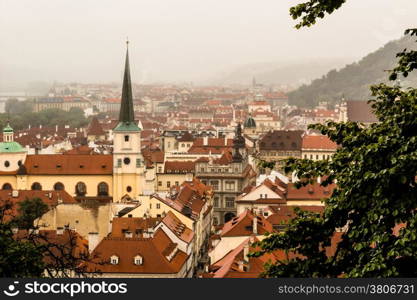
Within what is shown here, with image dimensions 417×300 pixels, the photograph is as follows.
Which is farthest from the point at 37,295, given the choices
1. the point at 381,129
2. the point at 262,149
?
the point at 262,149

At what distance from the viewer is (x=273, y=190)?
57500mm

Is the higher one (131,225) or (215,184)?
(131,225)

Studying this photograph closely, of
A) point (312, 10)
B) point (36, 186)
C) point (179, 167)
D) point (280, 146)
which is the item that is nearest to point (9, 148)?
point (36, 186)

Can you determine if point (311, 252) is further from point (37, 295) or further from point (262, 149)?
point (262, 149)

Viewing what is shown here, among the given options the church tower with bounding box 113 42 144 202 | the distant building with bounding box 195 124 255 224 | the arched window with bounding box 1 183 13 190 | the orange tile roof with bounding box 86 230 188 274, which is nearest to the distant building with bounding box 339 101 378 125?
the distant building with bounding box 195 124 255 224

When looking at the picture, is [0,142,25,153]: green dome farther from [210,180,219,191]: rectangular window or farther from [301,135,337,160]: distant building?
[301,135,337,160]: distant building

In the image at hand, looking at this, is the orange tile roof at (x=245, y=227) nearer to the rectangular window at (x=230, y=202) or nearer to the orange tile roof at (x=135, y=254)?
the orange tile roof at (x=135, y=254)

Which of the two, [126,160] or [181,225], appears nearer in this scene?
[181,225]

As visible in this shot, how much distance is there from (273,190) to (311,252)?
45676mm

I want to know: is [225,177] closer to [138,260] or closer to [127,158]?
[127,158]

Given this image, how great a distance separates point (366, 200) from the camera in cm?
1103

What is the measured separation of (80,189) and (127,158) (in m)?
4.05

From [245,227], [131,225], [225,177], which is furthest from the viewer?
[225,177]

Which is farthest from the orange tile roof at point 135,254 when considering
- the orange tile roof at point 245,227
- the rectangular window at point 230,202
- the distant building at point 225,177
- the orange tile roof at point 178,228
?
the rectangular window at point 230,202
